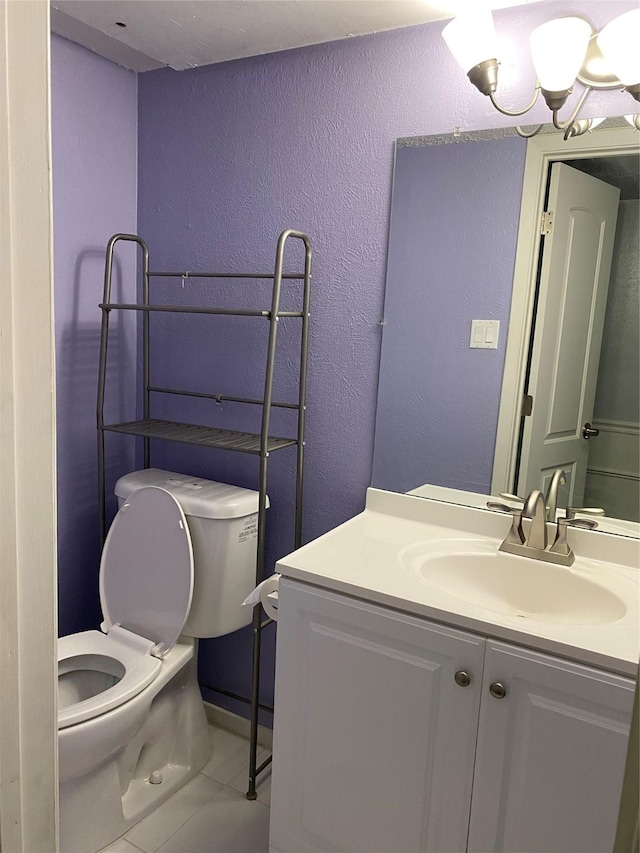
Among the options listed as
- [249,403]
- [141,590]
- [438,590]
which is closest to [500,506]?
[438,590]

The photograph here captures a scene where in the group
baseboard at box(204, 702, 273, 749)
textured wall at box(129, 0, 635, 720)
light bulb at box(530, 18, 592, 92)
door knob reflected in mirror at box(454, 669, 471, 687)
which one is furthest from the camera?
baseboard at box(204, 702, 273, 749)

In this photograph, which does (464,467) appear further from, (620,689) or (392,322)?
(620,689)

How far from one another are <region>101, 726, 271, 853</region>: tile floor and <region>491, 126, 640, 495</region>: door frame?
1.12m

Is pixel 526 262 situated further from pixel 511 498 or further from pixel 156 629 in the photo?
pixel 156 629

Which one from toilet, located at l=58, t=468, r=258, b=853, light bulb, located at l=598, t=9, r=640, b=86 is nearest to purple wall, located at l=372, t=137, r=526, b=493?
light bulb, located at l=598, t=9, r=640, b=86

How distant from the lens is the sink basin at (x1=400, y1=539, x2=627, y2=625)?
1357 mm

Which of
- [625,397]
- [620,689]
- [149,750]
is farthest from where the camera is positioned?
[149,750]

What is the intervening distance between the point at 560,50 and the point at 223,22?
0.82 m

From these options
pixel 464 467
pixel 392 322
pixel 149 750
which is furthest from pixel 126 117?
pixel 149 750

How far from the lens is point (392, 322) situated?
170 cm

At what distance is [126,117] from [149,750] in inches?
76.1

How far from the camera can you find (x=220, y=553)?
1786 mm

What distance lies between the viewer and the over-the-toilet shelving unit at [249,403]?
1.67 metres

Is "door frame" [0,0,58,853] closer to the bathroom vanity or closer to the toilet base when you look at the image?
the bathroom vanity
